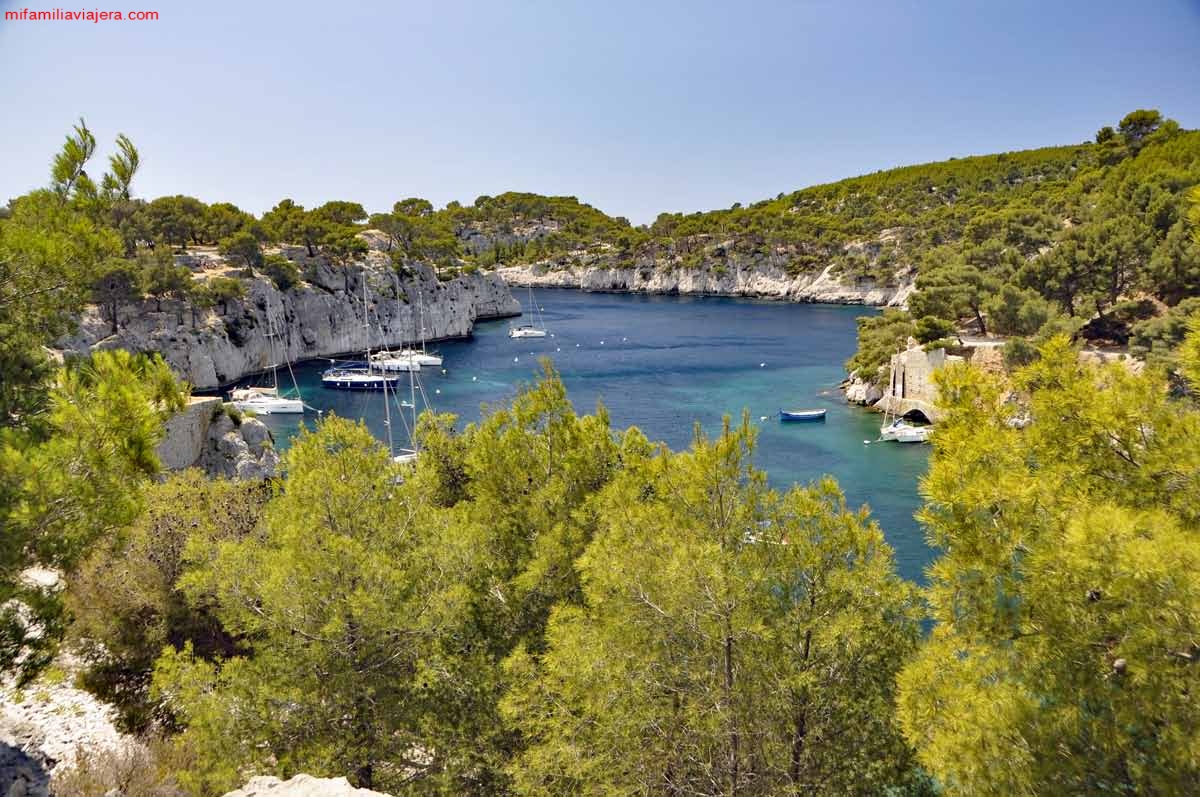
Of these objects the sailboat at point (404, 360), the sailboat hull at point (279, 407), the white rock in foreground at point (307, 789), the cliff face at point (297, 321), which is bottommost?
the sailboat hull at point (279, 407)

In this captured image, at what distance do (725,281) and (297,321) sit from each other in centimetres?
6085

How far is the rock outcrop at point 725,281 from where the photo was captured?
7538 centimetres

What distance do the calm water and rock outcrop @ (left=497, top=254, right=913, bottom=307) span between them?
18.4 feet

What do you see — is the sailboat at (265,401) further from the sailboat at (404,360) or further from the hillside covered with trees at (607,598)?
the hillside covered with trees at (607,598)

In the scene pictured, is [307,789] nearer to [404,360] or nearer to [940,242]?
[404,360]

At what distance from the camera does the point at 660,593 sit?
5.73 m

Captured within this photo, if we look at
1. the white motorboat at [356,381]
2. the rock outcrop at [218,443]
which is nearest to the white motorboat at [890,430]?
the rock outcrop at [218,443]

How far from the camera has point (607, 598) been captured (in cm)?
620

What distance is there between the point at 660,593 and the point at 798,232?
90.7 metres

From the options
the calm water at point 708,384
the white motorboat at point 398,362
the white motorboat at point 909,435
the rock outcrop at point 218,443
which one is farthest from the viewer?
the white motorboat at point 398,362

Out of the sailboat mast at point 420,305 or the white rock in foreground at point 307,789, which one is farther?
the sailboat mast at point 420,305

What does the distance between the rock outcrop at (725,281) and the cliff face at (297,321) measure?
3704cm

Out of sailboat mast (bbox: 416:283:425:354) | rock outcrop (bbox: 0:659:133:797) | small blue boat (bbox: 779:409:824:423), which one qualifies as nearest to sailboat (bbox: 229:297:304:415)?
sailboat mast (bbox: 416:283:425:354)

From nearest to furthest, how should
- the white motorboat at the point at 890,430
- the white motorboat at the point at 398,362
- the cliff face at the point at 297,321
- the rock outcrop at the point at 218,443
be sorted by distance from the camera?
the rock outcrop at the point at 218,443
the white motorboat at the point at 890,430
the cliff face at the point at 297,321
the white motorboat at the point at 398,362
